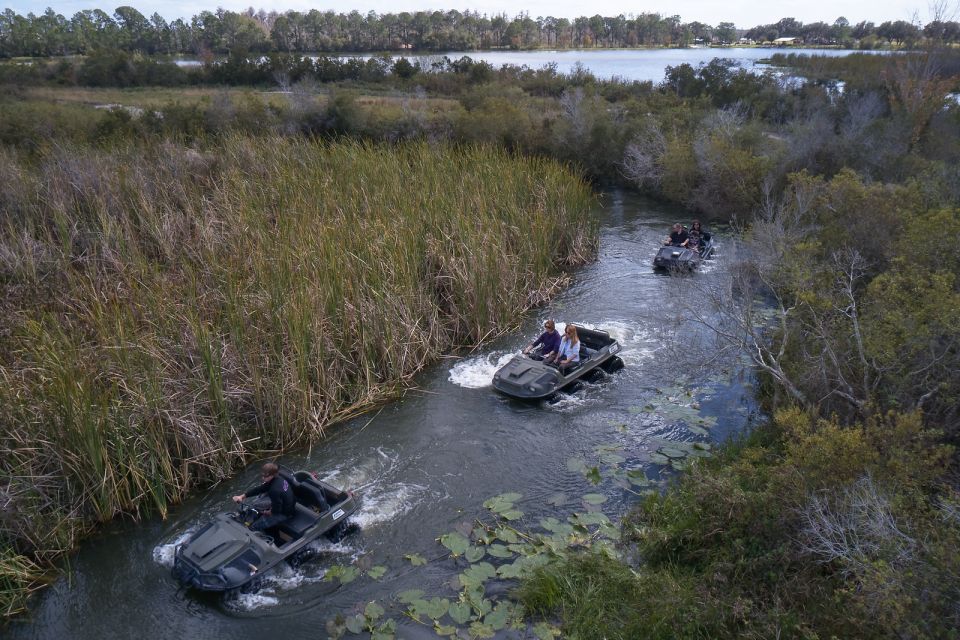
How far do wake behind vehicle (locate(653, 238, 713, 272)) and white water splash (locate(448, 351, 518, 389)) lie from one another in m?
6.24

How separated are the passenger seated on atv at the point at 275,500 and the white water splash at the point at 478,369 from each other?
4.77 metres

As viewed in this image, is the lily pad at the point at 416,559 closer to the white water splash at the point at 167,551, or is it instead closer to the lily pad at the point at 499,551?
the lily pad at the point at 499,551

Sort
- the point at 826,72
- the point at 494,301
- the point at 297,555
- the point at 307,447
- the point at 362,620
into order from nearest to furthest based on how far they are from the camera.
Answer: the point at 362,620
the point at 297,555
the point at 307,447
the point at 494,301
the point at 826,72

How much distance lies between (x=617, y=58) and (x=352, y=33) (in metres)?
32.9

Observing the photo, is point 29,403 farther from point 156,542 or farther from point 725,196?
point 725,196

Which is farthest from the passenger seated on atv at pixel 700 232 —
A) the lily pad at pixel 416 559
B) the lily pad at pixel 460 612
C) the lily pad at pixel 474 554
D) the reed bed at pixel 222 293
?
the lily pad at pixel 460 612

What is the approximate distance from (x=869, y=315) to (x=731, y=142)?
14752 millimetres

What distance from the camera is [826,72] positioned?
125 ft

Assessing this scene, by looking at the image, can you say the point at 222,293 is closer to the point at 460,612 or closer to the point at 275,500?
the point at 275,500

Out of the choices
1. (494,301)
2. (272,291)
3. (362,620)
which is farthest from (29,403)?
(494,301)

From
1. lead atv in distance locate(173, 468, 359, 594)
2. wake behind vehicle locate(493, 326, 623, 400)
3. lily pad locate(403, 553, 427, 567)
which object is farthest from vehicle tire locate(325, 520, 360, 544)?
wake behind vehicle locate(493, 326, 623, 400)

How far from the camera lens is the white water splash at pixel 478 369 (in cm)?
1249

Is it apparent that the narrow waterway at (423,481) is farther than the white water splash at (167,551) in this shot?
No

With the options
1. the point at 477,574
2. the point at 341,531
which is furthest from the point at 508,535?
the point at 341,531
